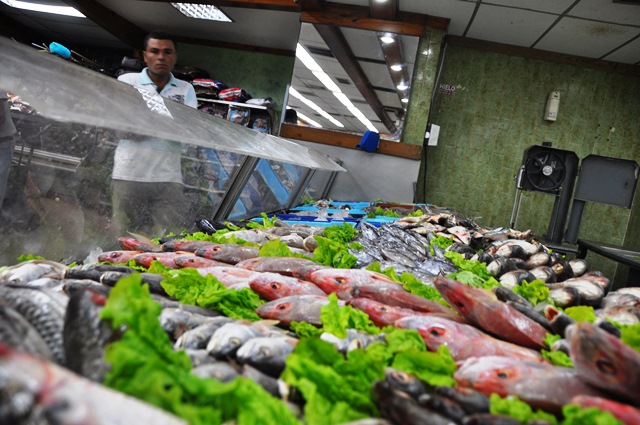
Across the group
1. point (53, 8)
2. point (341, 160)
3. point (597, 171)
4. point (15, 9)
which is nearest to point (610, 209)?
point (597, 171)

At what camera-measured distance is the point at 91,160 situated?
7.89 ft

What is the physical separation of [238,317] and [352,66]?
24.5 ft

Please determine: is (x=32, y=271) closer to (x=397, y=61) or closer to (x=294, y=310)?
(x=294, y=310)

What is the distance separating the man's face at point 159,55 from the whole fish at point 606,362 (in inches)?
158

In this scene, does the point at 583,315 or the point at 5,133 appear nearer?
the point at 583,315

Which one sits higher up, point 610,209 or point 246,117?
point 246,117

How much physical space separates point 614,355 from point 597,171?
5542 mm

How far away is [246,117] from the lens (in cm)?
955

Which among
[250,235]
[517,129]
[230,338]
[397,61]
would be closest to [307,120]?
[397,61]

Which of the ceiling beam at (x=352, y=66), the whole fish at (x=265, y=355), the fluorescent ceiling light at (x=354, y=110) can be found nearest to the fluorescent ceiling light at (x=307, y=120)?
the fluorescent ceiling light at (x=354, y=110)

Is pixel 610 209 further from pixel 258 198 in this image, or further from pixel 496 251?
pixel 258 198

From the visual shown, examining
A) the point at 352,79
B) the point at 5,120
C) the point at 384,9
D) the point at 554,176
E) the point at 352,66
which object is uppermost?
the point at 384,9

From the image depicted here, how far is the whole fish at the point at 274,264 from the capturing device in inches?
83.2

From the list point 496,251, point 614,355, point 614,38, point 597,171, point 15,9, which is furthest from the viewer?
point 15,9
